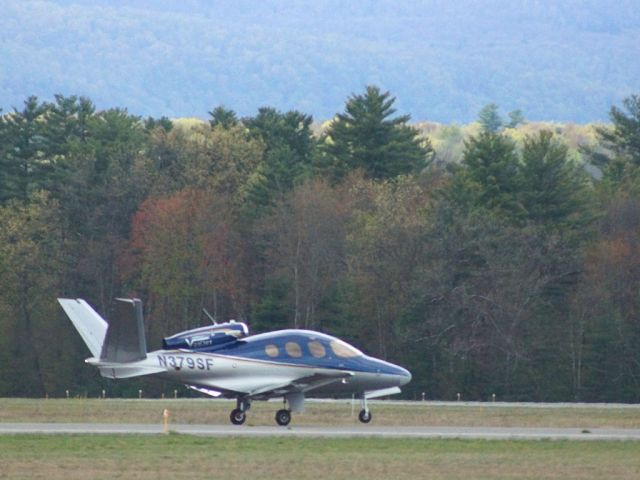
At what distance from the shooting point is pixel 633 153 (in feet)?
317

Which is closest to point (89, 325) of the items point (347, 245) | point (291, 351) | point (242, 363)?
point (242, 363)

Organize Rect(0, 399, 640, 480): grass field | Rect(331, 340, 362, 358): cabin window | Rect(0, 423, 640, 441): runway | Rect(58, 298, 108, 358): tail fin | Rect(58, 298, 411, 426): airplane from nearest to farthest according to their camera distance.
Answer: Rect(0, 399, 640, 480): grass field, Rect(0, 423, 640, 441): runway, Rect(58, 298, 411, 426): airplane, Rect(58, 298, 108, 358): tail fin, Rect(331, 340, 362, 358): cabin window

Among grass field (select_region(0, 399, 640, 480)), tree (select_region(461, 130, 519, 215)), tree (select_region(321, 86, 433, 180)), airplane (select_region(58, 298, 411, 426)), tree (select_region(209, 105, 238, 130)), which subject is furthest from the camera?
tree (select_region(209, 105, 238, 130))

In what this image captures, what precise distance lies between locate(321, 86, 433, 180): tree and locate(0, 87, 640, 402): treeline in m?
0.10

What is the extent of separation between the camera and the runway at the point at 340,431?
3262 cm

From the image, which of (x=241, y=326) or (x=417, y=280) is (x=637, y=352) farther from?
(x=241, y=326)

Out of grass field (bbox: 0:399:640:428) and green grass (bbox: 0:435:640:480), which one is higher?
grass field (bbox: 0:399:640:428)

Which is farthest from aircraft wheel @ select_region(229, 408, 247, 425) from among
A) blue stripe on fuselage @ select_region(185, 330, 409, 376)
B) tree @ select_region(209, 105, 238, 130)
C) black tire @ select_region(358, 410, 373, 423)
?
tree @ select_region(209, 105, 238, 130)

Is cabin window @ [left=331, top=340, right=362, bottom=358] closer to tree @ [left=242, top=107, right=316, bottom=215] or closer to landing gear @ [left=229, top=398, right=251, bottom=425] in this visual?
landing gear @ [left=229, top=398, right=251, bottom=425]

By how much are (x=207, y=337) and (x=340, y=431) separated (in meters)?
3.85

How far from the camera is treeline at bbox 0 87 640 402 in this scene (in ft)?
222

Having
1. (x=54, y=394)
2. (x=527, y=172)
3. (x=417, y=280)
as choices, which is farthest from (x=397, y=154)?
(x=54, y=394)

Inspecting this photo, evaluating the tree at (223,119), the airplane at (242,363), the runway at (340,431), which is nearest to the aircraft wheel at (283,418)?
the airplane at (242,363)

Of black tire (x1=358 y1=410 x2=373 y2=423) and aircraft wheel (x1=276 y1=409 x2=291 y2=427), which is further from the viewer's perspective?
black tire (x1=358 y1=410 x2=373 y2=423)
